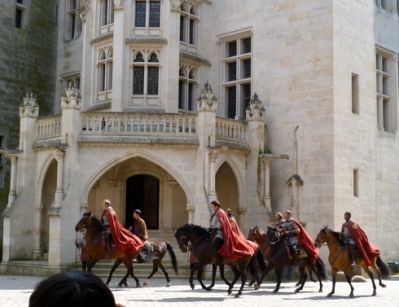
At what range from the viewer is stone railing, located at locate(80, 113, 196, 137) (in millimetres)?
18891

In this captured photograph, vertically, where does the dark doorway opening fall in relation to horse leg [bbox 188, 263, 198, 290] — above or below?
above

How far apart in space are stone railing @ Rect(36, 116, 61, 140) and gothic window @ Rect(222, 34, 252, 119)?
6.28 metres

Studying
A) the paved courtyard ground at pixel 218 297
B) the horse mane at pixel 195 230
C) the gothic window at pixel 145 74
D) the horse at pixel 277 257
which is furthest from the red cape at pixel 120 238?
the gothic window at pixel 145 74

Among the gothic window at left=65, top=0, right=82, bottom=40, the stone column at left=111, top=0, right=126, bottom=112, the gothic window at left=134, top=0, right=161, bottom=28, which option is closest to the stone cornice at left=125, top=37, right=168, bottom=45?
the stone column at left=111, top=0, right=126, bottom=112

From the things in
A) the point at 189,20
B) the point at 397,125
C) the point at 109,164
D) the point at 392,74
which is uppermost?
the point at 189,20

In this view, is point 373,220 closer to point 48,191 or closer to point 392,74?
point 392,74

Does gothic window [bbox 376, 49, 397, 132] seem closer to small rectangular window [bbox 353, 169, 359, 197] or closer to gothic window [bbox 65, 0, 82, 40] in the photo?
small rectangular window [bbox 353, 169, 359, 197]

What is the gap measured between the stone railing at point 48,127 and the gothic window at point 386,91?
11.2 meters

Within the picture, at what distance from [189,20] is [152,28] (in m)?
1.56

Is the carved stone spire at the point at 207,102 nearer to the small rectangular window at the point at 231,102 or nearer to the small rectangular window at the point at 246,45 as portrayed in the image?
the small rectangular window at the point at 231,102

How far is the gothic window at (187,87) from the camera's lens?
22.0m

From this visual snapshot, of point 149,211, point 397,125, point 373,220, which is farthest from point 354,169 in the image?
point 149,211

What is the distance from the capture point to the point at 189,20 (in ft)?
72.7

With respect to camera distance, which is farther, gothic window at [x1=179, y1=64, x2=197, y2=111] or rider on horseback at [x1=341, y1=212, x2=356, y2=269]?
gothic window at [x1=179, y1=64, x2=197, y2=111]
